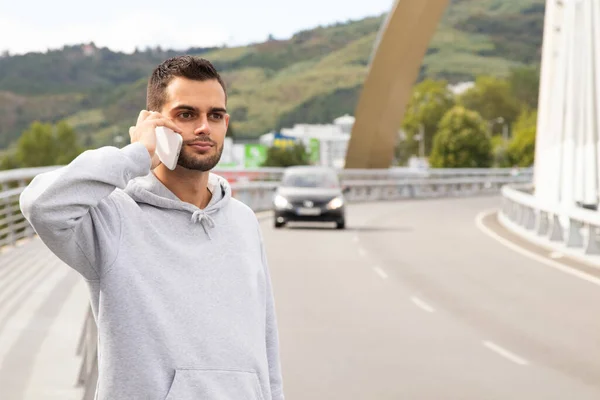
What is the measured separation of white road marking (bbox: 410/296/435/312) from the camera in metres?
14.9

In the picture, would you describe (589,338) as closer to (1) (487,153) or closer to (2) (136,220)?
(2) (136,220)

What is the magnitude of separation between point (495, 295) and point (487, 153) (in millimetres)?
159296

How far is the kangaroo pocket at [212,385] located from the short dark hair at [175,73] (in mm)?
746

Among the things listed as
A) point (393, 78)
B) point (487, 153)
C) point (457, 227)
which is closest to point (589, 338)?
point (457, 227)

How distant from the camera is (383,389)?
927cm

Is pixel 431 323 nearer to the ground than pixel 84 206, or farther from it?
nearer to the ground

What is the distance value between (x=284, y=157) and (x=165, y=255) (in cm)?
18117

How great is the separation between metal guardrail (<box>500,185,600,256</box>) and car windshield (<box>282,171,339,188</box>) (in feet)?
14.5

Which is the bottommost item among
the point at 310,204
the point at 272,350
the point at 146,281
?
the point at 310,204

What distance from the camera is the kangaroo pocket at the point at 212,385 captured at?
10.6ft

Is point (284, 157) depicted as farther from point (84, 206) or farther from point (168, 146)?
point (84, 206)

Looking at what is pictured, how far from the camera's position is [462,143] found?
17262 cm

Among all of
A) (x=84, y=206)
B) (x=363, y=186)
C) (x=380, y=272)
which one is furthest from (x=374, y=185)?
(x=84, y=206)

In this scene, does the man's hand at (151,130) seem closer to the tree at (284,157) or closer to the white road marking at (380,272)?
the white road marking at (380,272)
